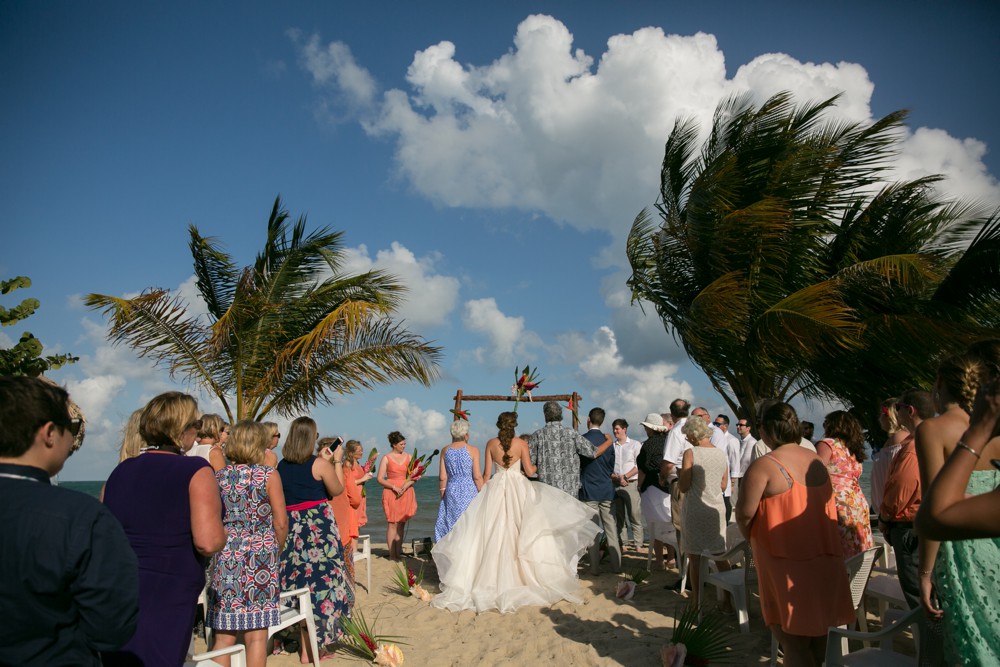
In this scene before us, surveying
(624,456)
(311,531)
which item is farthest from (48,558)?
(624,456)

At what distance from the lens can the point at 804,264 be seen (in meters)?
11.0

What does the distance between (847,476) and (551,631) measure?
2814 mm

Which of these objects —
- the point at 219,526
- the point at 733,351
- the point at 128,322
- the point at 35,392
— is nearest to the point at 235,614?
the point at 219,526

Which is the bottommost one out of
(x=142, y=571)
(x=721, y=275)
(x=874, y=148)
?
(x=142, y=571)

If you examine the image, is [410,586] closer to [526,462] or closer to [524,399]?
[526,462]

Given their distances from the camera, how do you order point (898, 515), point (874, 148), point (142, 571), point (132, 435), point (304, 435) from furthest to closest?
1. point (874, 148)
2. point (304, 435)
3. point (898, 515)
4. point (132, 435)
5. point (142, 571)

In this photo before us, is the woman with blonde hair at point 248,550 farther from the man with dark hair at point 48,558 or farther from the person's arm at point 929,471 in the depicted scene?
the person's arm at point 929,471

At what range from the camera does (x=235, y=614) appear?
402 centimetres

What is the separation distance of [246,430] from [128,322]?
730 cm

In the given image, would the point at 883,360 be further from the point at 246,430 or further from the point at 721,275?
the point at 246,430

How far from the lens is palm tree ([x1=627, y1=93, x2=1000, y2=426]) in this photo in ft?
30.4

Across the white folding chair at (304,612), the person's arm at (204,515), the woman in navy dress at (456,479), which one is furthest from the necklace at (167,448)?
the woman in navy dress at (456,479)

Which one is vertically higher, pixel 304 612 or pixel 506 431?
pixel 506 431

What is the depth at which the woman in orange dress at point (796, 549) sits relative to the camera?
3457mm
